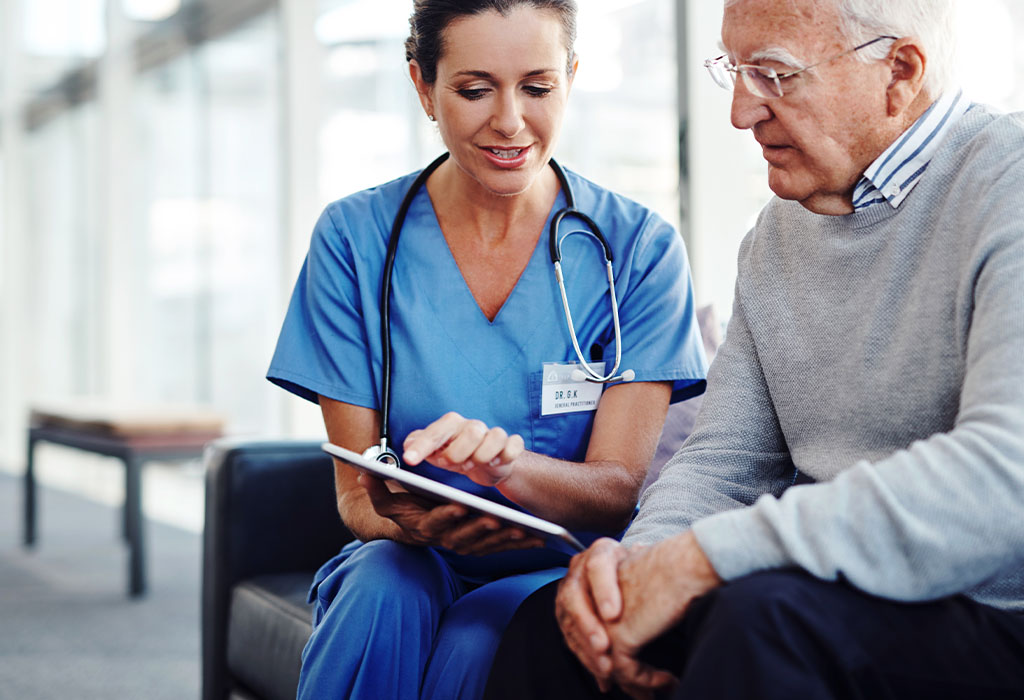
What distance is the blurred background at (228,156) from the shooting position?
2520 mm

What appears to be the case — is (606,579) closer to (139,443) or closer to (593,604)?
(593,604)

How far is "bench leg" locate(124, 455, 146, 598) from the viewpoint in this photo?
10.2 ft

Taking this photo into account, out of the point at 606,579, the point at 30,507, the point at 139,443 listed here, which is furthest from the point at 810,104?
the point at 30,507

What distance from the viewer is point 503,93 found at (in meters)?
1.33

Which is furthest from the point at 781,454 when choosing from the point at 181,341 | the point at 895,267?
the point at 181,341

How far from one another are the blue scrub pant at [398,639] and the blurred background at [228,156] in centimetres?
67

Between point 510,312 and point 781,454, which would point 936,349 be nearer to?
point 781,454

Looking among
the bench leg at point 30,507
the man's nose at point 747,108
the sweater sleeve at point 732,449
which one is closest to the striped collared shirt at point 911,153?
the man's nose at point 747,108

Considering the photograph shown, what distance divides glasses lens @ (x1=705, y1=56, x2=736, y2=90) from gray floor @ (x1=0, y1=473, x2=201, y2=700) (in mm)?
1816

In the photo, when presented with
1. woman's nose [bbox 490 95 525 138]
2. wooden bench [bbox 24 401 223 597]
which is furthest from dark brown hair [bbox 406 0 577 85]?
wooden bench [bbox 24 401 223 597]

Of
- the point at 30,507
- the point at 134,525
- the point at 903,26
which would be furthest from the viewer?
the point at 30,507

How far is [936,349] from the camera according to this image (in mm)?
962

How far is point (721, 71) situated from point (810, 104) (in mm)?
137

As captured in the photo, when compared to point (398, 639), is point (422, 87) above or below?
above
